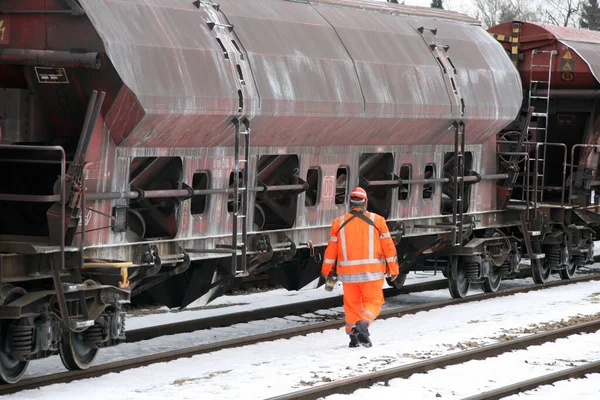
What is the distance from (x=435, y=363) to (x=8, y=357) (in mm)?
4107

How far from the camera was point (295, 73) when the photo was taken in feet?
43.2

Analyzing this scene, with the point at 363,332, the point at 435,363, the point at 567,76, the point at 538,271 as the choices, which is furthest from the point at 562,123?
the point at 435,363

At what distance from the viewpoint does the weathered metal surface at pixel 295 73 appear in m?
11.3

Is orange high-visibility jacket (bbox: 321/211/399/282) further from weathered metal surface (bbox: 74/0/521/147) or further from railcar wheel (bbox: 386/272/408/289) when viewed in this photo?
railcar wheel (bbox: 386/272/408/289)

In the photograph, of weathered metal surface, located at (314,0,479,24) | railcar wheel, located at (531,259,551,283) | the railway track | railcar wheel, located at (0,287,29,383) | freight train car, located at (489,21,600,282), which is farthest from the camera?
freight train car, located at (489,21,600,282)

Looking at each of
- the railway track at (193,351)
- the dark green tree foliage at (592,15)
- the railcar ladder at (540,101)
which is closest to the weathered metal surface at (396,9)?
the railcar ladder at (540,101)

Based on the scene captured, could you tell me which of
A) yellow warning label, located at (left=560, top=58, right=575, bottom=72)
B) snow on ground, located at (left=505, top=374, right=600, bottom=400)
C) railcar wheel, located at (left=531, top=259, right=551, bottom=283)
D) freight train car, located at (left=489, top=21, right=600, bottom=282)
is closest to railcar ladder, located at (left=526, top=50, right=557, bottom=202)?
freight train car, located at (left=489, top=21, right=600, bottom=282)

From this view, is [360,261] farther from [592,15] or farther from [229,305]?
[592,15]

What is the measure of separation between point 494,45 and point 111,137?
8.22 meters

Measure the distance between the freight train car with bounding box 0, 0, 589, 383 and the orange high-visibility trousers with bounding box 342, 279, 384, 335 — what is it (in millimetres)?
1099

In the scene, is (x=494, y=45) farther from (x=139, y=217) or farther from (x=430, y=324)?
(x=139, y=217)

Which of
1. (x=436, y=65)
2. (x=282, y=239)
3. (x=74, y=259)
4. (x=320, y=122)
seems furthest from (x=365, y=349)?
(x=436, y=65)

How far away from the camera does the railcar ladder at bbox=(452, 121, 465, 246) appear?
16.1 m

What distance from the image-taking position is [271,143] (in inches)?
515
